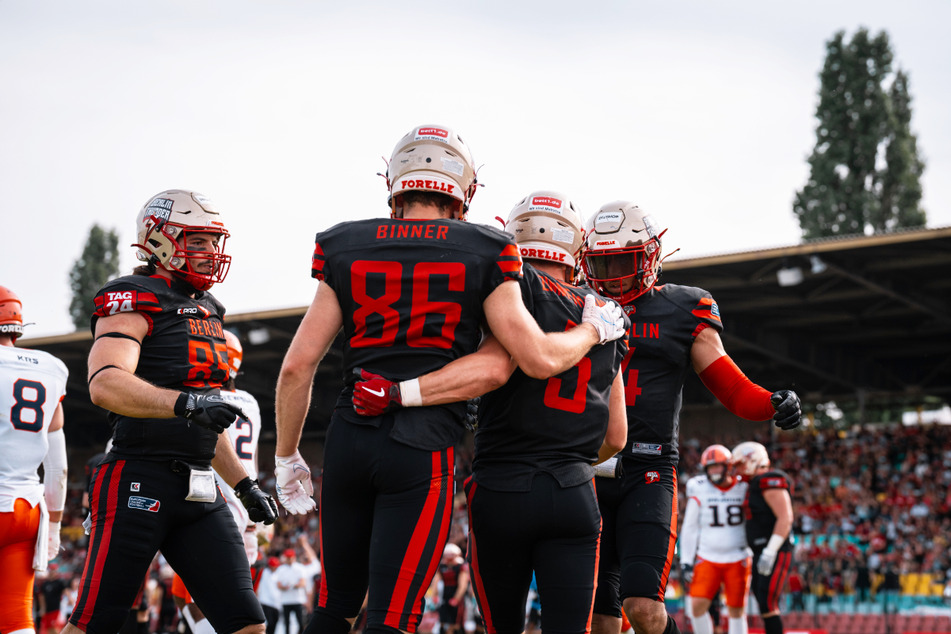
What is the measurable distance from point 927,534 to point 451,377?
21.8m

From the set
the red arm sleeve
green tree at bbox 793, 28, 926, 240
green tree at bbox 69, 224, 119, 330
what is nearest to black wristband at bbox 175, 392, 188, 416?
the red arm sleeve

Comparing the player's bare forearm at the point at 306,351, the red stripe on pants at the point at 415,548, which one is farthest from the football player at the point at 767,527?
the player's bare forearm at the point at 306,351

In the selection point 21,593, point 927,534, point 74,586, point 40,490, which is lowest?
point 74,586

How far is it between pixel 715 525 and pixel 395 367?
30.6ft

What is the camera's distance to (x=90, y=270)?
55188 millimetres

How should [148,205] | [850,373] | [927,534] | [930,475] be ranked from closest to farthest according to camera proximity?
[148,205], [927,534], [930,475], [850,373]

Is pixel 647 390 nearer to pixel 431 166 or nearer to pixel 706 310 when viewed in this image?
pixel 706 310

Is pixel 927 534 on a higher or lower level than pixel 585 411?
lower

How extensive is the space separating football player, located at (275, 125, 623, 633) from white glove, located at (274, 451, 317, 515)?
157mm

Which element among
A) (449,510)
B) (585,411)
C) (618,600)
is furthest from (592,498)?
(618,600)

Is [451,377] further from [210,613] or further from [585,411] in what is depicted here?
[210,613]

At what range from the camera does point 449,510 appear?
385 centimetres

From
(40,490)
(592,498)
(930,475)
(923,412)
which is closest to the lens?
(592,498)

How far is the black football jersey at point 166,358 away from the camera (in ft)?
16.6
